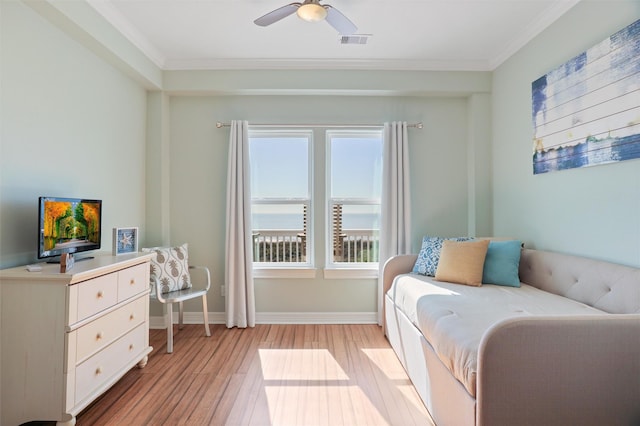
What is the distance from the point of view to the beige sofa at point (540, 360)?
119 centimetres

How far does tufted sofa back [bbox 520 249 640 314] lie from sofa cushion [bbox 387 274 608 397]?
0.07m

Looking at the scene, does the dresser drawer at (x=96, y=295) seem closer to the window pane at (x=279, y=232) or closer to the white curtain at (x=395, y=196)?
the window pane at (x=279, y=232)

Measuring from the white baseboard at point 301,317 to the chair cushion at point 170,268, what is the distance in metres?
0.61

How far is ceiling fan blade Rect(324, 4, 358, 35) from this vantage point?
1994 mm

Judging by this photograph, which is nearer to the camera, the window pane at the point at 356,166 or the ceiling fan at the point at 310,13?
the ceiling fan at the point at 310,13

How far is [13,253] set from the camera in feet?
6.07

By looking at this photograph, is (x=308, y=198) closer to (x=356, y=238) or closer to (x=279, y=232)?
(x=279, y=232)

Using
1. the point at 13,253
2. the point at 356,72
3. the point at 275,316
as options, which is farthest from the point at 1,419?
the point at 356,72

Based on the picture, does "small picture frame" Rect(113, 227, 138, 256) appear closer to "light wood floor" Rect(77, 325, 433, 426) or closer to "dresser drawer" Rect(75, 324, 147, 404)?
"dresser drawer" Rect(75, 324, 147, 404)

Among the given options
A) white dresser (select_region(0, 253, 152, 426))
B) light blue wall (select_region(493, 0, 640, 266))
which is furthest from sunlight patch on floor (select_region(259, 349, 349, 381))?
light blue wall (select_region(493, 0, 640, 266))

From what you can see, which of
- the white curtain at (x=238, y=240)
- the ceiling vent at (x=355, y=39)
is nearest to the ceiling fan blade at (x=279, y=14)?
the ceiling vent at (x=355, y=39)

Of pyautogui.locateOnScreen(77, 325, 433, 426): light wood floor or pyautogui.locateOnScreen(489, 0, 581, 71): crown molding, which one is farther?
pyautogui.locateOnScreen(489, 0, 581, 71): crown molding

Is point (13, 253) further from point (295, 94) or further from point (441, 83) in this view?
point (441, 83)

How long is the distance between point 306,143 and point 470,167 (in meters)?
1.89
